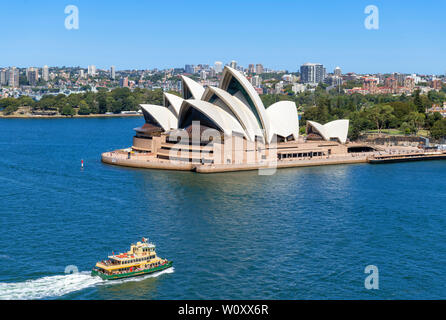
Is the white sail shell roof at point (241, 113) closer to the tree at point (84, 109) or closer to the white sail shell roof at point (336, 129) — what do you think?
the white sail shell roof at point (336, 129)

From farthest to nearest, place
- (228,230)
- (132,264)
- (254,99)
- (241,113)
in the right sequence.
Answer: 1. (254,99)
2. (241,113)
3. (228,230)
4. (132,264)

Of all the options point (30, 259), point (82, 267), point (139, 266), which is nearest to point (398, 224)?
point (139, 266)

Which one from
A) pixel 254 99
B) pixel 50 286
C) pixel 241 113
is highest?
pixel 254 99

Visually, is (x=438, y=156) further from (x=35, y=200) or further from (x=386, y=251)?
(x=35, y=200)

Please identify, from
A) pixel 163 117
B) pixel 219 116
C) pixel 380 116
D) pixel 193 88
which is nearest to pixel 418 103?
pixel 380 116

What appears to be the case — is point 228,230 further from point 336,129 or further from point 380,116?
point 380,116

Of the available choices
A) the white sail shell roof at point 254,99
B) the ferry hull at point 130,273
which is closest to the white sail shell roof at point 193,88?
the white sail shell roof at point 254,99

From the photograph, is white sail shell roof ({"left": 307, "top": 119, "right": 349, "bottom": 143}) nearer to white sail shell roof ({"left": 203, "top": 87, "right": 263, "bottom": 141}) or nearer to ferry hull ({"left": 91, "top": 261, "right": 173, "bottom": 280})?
white sail shell roof ({"left": 203, "top": 87, "right": 263, "bottom": 141})
